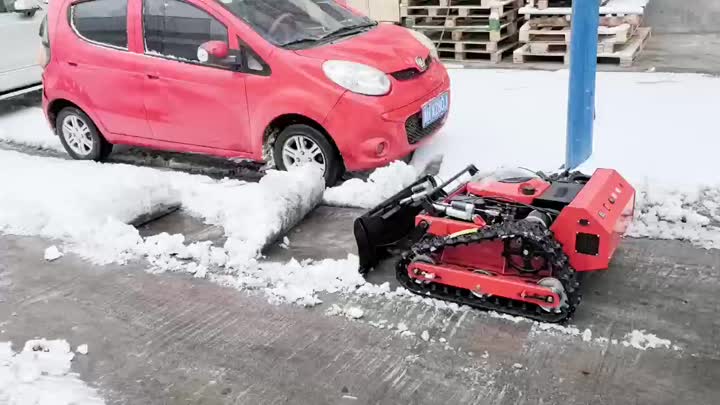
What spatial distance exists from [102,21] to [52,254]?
264 cm

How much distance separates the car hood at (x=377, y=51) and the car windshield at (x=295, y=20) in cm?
22

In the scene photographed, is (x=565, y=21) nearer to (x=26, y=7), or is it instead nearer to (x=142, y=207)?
(x=142, y=207)

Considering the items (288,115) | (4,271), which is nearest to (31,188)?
(4,271)

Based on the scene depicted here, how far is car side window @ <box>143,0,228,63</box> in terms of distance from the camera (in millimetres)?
6340

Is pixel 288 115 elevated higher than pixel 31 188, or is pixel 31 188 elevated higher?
pixel 288 115

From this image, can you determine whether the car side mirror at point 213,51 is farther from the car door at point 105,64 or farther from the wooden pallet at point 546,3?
the wooden pallet at point 546,3

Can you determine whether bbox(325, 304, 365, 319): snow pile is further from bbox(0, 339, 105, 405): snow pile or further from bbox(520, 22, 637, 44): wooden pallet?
bbox(520, 22, 637, 44): wooden pallet

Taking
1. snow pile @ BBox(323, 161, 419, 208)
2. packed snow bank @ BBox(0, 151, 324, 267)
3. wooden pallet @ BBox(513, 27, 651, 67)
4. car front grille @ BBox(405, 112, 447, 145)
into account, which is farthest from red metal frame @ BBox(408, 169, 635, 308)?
wooden pallet @ BBox(513, 27, 651, 67)

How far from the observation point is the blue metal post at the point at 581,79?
5719mm

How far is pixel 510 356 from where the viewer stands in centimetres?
374

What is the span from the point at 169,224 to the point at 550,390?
3.51 meters

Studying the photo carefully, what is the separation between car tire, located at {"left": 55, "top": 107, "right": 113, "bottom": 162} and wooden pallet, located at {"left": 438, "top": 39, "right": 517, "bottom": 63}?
206 inches

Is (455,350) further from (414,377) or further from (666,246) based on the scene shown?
(666,246)

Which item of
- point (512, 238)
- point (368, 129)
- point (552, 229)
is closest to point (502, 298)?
point (512, 238)
